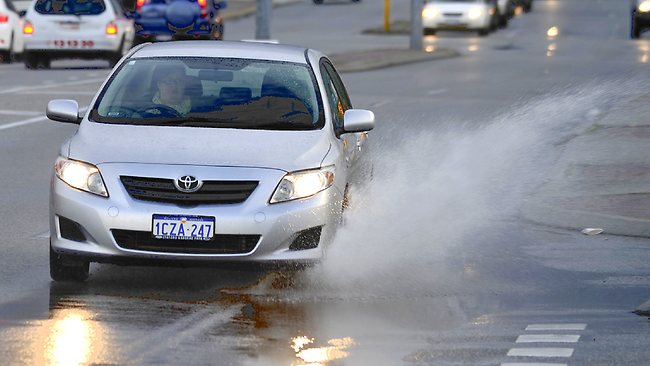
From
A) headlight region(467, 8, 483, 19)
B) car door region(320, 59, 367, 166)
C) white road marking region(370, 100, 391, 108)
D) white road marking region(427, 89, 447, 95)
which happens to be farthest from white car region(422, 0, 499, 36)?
car door region(320, 59, 367, 166)

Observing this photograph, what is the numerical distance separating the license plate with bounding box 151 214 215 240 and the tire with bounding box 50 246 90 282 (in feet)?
2.22

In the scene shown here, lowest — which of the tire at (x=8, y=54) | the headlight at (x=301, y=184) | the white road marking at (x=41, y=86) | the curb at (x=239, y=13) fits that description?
the curb at (x=239, y=13)

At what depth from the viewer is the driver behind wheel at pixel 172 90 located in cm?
1059

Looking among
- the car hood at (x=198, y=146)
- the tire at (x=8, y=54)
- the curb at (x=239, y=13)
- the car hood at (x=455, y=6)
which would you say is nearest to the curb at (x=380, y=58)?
the tire at (x=8, y=54)

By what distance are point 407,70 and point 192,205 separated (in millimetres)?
25442

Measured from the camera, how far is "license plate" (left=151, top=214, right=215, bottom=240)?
9305 mm

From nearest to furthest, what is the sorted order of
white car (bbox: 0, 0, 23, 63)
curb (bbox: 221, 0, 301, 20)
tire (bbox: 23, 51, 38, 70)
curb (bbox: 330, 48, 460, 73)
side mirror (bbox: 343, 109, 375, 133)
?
side mirror (bbox: 343, 109, 375, 133) < tire (bbox: 23, 51, 38, 70) < white car (bbox: 0, 0, 23, 63) < curb (bbox: 330, 48, 460, 73) < curb (bbox: 221, 0, 301, 20)

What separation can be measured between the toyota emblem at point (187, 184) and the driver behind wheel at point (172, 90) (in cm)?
119

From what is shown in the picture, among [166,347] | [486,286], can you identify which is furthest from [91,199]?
[486,286]

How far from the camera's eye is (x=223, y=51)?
439 inches

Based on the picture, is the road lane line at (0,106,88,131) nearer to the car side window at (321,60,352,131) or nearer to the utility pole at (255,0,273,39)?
the car side window at (321,60,352,131)

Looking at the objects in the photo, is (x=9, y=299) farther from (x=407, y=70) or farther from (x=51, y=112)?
→ (x=407, y=70)

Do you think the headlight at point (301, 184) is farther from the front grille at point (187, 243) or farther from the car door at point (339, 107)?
the car door at point (339, 107)

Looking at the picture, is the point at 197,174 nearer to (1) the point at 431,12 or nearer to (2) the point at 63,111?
(2) the point at 63,111
